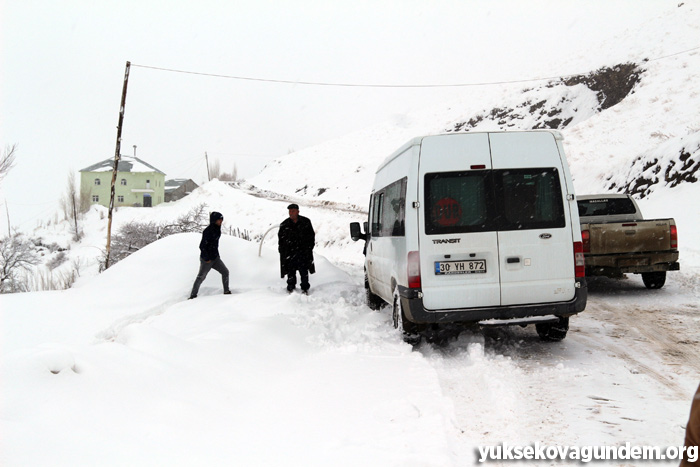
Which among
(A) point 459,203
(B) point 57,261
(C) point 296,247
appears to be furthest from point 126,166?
(A) point 459,203

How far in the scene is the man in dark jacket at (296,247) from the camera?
10.2 m

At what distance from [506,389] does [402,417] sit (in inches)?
47.9

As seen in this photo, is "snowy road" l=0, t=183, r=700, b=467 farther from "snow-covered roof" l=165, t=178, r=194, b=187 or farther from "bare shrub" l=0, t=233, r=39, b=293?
"snow-covered roof" l=165, t=178, r=194, b=187

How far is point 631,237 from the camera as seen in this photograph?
9281mm

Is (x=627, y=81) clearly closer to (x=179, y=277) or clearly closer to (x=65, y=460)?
(x=179, y=277)

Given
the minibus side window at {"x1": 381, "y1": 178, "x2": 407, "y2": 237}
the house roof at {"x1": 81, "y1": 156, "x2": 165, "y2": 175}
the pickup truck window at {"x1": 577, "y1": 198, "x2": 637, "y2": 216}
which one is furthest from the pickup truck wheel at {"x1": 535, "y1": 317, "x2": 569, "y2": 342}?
the house roof at {"x1": 81, "y1": 156, "x2": 165, "y2": 175}

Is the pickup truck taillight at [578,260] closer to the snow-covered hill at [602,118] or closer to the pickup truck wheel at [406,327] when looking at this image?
the pickup truck wheel at [406,327]

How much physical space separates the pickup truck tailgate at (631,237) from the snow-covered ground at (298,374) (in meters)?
0.94

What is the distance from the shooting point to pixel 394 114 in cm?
9212

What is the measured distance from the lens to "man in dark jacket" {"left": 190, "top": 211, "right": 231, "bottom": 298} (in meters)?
10.2

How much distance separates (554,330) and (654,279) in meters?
4.94

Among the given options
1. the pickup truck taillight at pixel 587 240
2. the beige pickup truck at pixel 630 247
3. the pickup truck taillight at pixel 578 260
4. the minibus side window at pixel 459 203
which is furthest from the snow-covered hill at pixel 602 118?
the minibus side window at pixel 459 203

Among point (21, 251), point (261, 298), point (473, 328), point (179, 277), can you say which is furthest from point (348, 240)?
point (21, 251)

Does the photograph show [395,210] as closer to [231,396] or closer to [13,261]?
[231,396]
